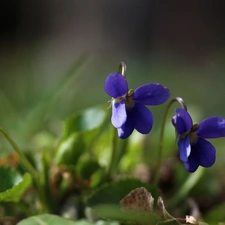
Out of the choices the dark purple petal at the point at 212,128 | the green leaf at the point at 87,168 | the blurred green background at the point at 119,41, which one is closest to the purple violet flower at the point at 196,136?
Answer: the dark purple petal at the point at 212,128

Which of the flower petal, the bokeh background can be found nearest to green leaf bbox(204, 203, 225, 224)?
the flower petal

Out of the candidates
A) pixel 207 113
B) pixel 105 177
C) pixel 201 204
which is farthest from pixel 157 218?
pixel 207 113

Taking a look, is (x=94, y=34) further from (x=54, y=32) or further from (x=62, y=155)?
(x=62, y=155)

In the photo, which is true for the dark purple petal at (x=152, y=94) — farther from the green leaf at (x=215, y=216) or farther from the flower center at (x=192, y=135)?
the green leaf at (x=215, y=216)

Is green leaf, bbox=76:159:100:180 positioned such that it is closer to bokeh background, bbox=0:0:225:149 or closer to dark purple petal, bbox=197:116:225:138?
dark purple petal, bbox=197:116:225:138

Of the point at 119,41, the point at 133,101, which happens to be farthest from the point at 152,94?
the point at 119,41

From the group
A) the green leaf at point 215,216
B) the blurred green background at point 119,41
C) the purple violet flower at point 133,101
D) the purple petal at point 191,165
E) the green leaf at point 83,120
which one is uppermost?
the blurred green background at point 119,41
